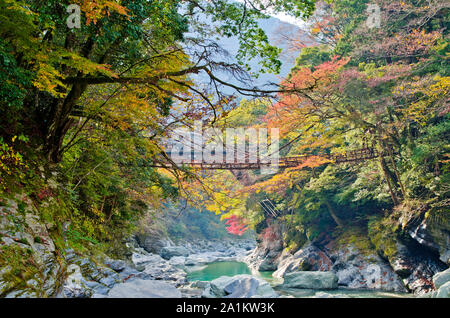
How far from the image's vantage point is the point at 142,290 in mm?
3451

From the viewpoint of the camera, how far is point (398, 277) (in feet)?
26.2

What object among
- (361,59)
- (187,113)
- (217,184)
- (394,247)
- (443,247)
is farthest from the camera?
(361,59)

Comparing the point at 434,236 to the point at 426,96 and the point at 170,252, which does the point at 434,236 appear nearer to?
the point at 426,96

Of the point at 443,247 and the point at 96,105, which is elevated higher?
the point at 96,105

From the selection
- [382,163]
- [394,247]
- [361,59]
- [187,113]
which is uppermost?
[361,59]

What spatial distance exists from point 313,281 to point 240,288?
3325 millimetres

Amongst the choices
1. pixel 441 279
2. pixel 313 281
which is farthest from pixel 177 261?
pixel 441 279

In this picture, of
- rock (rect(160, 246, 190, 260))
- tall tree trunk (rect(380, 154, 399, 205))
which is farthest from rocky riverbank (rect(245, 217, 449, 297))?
rock (rect(160, 246, 190, 260))

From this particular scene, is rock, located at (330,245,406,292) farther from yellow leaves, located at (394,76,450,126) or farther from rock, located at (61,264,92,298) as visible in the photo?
rock, located at (61,264,92,298)

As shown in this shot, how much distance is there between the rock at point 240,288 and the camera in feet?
19.6

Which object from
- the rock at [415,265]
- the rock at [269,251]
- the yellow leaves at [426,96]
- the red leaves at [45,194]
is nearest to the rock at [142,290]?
the red leaves at [45,194]
